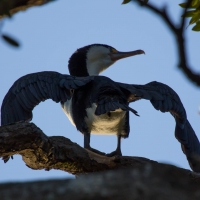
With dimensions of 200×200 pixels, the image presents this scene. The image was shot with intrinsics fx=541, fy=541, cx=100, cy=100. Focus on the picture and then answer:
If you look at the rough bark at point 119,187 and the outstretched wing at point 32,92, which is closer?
the rough bark at point 119,187

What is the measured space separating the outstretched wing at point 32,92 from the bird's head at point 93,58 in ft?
5.72

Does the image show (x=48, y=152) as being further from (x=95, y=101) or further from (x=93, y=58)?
(x=93, y=58)

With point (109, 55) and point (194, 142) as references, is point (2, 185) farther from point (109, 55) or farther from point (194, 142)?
point (109, 55)

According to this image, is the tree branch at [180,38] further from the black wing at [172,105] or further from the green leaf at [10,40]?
the black wing at [172,105]

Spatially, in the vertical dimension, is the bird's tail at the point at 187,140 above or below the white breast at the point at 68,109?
below

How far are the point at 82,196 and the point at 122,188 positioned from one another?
13cm

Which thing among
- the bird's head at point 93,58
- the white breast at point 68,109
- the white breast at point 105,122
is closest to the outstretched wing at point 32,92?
the white breast at point 105,122

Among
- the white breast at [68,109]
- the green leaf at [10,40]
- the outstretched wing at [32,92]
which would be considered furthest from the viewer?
the white breast at [68,109]

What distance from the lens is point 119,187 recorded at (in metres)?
1.67

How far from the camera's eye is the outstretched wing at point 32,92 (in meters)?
6.04

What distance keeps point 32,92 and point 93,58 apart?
7.85ft

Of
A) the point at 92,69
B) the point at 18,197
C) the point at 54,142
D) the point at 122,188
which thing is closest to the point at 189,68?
the point at 122,188

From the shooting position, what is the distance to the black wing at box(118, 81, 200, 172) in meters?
5.97

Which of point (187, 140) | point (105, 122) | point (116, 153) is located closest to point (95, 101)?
point (105, 122)
